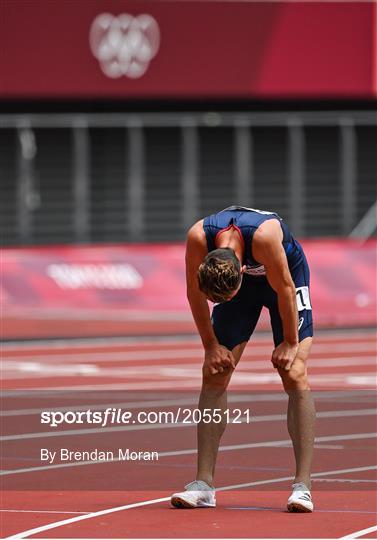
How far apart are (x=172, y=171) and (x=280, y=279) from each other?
24.1 metres

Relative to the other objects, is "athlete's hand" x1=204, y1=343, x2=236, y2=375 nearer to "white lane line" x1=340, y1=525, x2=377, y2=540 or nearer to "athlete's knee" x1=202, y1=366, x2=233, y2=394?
"athlete's knee" x1=202, y1=366, x2=233, y2=394

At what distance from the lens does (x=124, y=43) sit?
31.1 meters

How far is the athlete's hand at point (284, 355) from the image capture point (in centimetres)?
880

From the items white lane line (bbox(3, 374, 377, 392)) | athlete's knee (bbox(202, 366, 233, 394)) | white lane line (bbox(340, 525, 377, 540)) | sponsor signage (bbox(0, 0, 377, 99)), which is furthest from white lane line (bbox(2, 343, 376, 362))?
white lane line (bbox(340, 525, 377, 540))

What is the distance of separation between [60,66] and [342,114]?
6028mm

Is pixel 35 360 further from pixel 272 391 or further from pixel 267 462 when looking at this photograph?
pixel 267 462

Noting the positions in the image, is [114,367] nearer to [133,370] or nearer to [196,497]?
[133,370]

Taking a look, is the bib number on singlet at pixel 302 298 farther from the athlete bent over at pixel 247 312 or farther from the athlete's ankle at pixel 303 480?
the athlete's ankle at pixel 303 480

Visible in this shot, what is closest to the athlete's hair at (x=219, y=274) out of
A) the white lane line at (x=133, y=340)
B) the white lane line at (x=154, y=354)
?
the white lane line at (x=154, y=354)

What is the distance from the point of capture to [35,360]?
20016 mm

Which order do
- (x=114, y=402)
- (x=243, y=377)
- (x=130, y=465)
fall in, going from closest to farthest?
(x=130, y=465)
(x=114, y=402)
(x=243, y=377)

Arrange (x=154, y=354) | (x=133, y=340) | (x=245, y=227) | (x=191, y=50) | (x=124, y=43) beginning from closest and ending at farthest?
1. (x=245, y=227)
2. (x=154, y=354)
3. (x=133, y=340)
4. (x=124, y=43)
5. (x=191, y=50)

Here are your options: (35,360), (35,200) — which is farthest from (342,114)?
(35,360)
